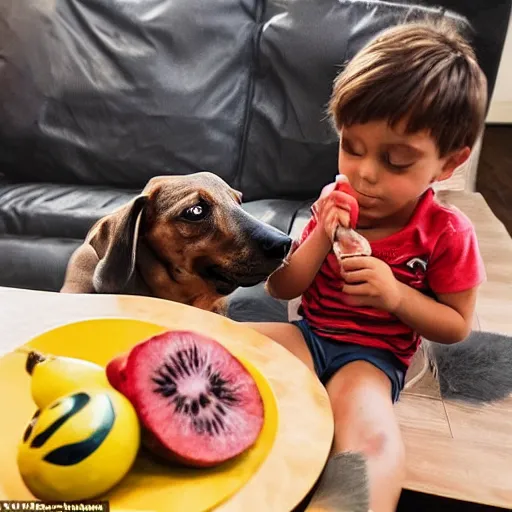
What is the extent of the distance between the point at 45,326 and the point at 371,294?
1.40 feet

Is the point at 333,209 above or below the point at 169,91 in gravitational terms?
above

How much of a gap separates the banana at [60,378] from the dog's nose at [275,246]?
33cm

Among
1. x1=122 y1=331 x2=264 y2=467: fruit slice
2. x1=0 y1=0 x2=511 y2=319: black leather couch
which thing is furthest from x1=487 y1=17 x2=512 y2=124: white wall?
x1=122 y1=331 x2=264 y2=467: fruit slice

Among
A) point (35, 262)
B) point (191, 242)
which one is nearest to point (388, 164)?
point (191, 242)

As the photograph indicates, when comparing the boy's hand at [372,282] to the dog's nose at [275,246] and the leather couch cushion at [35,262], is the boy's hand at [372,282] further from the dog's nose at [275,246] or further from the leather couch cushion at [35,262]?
the leather couch cushion at [35,262]

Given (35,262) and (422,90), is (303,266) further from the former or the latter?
(35,262)

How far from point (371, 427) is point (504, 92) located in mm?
2539

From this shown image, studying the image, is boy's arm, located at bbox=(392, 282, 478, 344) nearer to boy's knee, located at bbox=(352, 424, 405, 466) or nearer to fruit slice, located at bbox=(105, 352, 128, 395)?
boy's knee, located at bbox=(352, 424, 405, 466)

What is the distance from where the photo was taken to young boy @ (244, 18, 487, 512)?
848 millimetres

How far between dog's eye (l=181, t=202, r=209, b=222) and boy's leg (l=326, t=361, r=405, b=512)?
0.99 feet

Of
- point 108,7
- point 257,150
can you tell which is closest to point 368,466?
point 257,150

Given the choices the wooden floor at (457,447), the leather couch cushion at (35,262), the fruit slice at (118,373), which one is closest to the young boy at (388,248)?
the wooden floor at (457,447)

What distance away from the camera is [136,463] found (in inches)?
25.4

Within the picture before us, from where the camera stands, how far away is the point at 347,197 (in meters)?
0.90
